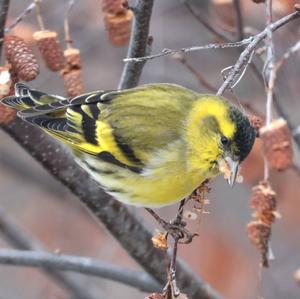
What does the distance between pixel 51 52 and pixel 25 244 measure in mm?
993

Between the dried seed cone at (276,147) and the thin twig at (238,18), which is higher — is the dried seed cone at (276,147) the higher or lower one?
the lower one

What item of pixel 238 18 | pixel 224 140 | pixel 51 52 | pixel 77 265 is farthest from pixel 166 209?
pixel 224 140

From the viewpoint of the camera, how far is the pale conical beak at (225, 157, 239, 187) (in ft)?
7.64

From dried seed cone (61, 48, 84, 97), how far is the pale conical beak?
0.62 m

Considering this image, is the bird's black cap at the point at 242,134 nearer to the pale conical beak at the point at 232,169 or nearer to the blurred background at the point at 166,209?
the pale conical beak at the point at 232,169

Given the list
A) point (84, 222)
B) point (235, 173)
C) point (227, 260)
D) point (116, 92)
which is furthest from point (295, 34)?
point (84, 222)

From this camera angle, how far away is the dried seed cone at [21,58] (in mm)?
2426

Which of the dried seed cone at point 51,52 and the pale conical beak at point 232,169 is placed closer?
the pale conical beak at point 232,169

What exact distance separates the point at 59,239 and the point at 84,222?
206 millimetres

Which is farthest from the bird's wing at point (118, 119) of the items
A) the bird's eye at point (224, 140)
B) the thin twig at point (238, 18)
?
the thin twig at point (238, 18)

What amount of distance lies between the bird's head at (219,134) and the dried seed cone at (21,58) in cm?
52

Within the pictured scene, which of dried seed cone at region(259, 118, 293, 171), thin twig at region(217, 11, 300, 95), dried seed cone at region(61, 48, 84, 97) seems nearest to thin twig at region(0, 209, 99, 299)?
dried seed cone at region(61, 48, 84, 97)

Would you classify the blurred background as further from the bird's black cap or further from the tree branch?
the bird's black cap

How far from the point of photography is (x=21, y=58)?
2.45 metres
